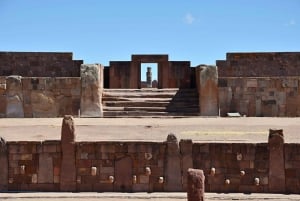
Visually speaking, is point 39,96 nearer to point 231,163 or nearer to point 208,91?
point 208,91

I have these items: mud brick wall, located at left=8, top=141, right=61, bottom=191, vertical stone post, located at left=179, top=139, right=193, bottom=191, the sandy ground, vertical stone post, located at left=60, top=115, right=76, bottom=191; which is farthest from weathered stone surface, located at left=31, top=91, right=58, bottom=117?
vertical stone post, located at left=179, top=139, right=193, bottom=191

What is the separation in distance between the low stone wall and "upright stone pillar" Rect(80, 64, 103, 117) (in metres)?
5.82

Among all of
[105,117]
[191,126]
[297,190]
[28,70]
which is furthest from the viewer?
[28,70]

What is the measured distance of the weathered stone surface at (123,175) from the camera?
322 inches

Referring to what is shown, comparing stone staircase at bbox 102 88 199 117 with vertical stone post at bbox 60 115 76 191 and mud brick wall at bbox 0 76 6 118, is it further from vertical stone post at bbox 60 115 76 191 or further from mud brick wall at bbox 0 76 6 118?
vertical stone post at bbox 60 115 76 191

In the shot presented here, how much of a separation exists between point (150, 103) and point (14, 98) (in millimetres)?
4314

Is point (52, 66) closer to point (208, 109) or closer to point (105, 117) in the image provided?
point (105, 117)

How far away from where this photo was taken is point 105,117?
13.9m

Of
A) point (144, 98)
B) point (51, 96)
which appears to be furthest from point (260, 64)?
point (51, 96)

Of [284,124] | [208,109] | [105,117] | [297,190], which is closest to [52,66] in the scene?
[105,117]

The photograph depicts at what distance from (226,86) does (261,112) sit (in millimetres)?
1394

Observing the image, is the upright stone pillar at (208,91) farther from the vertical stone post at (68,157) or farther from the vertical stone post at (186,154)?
the vertical stone post at (68,157)

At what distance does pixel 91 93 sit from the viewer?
1439cm

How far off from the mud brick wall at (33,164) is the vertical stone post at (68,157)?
0.36 feet
